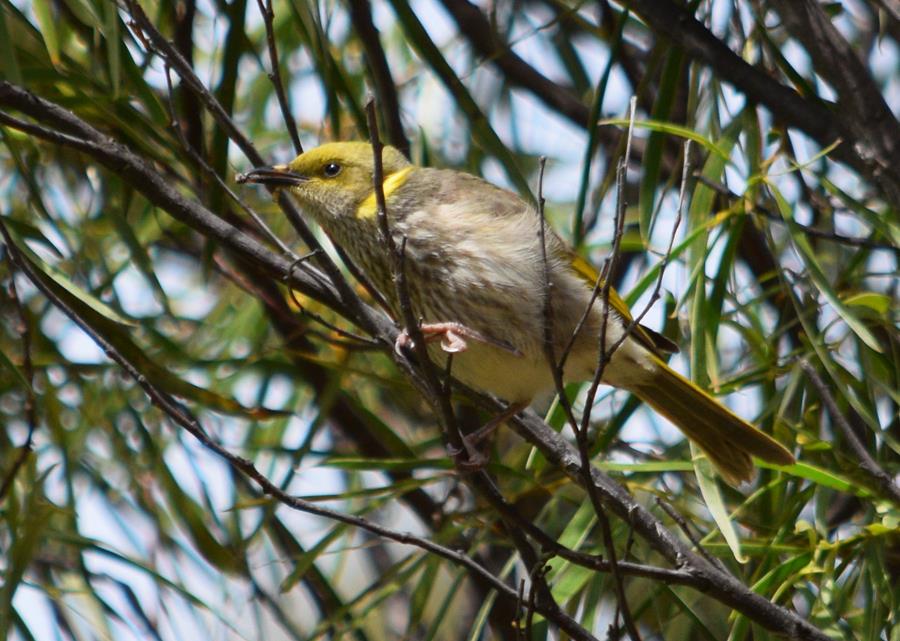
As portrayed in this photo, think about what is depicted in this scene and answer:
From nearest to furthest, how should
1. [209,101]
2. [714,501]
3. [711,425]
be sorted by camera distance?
1. [209,101]
2. [714,501]
3. [711,425]

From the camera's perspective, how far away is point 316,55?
282 cm

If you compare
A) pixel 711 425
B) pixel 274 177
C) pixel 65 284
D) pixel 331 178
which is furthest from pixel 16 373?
pixel 711 425

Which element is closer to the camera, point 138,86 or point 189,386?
point 138,86

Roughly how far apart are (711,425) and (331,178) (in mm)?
1075

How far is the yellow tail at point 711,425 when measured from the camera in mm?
2641

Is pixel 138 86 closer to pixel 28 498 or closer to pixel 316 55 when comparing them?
pixel 316 55

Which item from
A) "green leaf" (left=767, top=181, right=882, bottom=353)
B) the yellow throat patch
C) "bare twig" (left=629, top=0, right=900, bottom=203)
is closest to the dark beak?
the yellow throat patch

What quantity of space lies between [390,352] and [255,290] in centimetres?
102

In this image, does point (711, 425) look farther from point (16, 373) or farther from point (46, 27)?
point (46, 27)

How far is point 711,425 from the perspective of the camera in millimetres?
2826

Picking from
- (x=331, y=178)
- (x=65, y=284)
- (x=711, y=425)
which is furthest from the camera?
(x=331, y=178)

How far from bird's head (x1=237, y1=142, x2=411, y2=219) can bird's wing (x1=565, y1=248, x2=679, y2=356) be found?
51cm

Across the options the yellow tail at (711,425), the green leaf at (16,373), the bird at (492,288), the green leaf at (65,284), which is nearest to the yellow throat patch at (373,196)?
the bird at (492,288)

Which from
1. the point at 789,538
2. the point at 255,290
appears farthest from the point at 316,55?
the point at 789,538
